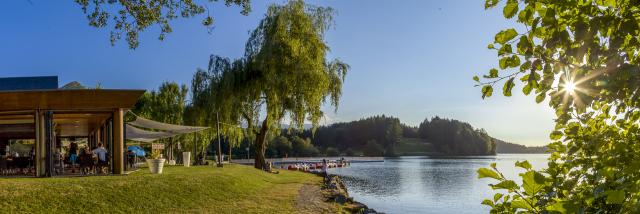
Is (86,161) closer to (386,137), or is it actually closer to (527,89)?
(527,89)

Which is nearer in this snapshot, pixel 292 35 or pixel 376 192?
pixel 292 35

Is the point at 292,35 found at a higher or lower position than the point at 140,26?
higher

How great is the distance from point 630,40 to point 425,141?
15005cm

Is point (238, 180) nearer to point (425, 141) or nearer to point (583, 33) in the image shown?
point (583, 33)

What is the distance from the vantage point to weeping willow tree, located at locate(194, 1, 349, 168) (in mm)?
22500

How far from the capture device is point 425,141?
148000mm

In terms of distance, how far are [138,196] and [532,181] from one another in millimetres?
11444

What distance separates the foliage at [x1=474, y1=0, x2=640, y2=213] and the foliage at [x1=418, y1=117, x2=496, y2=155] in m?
128

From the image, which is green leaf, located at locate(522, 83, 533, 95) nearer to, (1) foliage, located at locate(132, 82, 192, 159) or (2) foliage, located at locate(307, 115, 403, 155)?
(1) foliage, located at locate(132, 82, 192, 159)

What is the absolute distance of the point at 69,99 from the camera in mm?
13977

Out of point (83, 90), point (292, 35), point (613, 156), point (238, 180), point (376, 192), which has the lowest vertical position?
point (376, 192)

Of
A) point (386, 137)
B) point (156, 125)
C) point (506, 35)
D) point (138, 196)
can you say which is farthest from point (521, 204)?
point (386, 137)

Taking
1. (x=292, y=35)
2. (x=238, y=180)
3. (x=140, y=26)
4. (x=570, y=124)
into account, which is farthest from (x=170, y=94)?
(x=570, y=124)

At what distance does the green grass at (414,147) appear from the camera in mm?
138988
